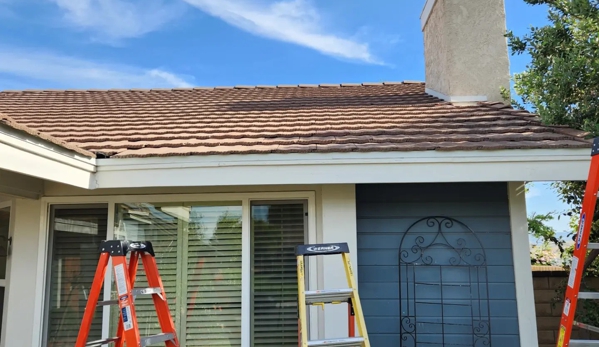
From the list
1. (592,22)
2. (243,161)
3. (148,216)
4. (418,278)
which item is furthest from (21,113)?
(592,22)

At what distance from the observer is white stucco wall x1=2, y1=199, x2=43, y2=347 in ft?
13.6

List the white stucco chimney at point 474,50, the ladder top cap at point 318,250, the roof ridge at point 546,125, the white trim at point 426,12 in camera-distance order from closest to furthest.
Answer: the ladder top cap at point 318,250, the roof ridge at point 546,125, the white stucco chimney at point 474,50, the white trim at point 426,12

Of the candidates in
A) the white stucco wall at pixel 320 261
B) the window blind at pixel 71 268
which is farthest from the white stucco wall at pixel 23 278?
the window blind at pixel 71 268

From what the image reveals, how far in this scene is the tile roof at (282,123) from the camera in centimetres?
381

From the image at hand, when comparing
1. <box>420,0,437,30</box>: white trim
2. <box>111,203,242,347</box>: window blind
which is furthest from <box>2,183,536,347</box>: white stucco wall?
<box>420,0,437,30</box>: white trim

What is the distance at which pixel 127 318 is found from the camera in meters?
2.96

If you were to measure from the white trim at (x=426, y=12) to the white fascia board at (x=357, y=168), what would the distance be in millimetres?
3033

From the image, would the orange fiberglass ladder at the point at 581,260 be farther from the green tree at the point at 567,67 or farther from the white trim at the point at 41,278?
the white trim at the point at 41,278

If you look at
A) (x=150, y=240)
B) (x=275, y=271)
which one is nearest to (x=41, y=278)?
(x=150, y=240)

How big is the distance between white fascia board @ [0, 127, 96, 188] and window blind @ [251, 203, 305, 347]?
53.8 inches

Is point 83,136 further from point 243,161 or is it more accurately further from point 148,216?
point 243,161

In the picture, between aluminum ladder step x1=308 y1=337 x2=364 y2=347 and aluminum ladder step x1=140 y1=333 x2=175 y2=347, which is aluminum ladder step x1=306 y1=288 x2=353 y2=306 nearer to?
aluminum ladder step x1=308 y1=337 x2=364 y2=347

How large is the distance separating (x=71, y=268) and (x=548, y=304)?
16.6 ft

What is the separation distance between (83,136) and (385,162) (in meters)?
2.73
